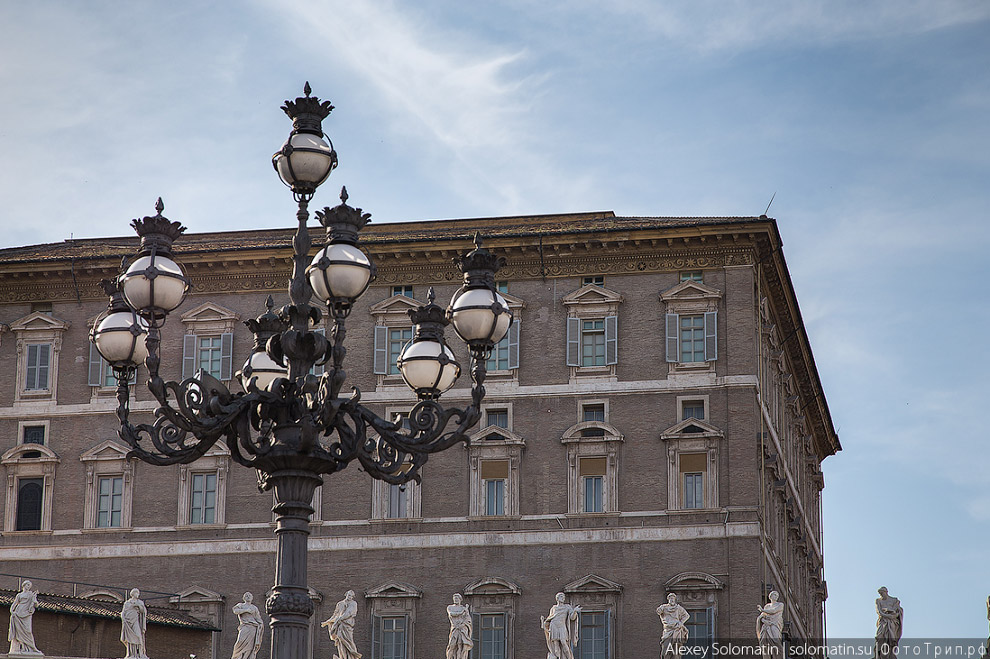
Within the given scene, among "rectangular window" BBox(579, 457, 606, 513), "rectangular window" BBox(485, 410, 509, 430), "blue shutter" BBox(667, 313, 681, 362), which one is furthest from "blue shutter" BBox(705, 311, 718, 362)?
"rectangular window" BBox(485, 410, 509, 430)

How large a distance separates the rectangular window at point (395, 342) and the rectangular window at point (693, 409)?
7481 mm

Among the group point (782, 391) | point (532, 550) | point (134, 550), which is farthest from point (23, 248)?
point (782, 391)

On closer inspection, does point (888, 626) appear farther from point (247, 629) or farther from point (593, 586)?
point (247, 629)

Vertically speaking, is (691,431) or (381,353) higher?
(381,353)

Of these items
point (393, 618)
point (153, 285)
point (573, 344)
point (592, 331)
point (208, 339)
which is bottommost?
point (393, 618)

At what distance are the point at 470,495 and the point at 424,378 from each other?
96.5ft

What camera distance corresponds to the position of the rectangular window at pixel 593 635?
43.4 meters

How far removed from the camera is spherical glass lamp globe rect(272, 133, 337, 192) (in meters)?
15.7

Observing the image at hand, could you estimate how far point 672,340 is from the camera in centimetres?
4503

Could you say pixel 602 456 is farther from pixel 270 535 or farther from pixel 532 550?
pixel 270 535

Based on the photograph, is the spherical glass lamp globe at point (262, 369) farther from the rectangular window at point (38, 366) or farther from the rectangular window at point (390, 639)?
the rectangular window at point (38, 366)

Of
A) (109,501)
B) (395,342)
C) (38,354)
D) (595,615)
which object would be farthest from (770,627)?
(38,354)

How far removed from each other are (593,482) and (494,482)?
8.41 feet

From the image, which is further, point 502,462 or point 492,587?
point 502,462
